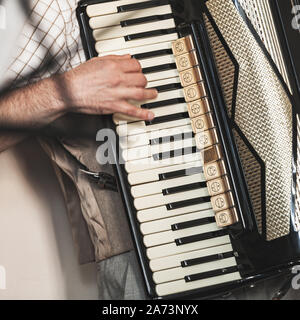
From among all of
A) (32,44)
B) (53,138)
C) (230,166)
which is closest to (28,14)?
(32,44)

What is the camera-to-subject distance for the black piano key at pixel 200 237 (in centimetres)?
104

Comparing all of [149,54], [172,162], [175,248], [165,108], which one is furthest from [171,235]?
[149,54]

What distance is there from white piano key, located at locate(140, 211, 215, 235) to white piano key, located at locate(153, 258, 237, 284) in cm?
8

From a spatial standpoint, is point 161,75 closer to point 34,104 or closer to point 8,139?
point 34,104

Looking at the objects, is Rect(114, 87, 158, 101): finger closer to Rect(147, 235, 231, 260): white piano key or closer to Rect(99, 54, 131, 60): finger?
Rect(99, 54, 131, 60): finger

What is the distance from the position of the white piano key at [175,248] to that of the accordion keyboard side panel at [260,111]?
10 cm

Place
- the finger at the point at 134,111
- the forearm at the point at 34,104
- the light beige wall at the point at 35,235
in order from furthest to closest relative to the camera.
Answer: the light beige wall at the point at 35,235 < the forearm at the point at 34,104 < the finger at the point at 134,111

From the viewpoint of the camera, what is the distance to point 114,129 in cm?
104

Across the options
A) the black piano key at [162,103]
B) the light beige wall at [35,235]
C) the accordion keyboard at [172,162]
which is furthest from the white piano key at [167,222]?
the light beige wall at [35,235]

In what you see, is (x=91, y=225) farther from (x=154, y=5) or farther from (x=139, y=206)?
(x=154, y=5)

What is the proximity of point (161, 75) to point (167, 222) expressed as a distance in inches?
10.9

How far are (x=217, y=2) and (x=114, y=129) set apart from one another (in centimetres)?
A: 31

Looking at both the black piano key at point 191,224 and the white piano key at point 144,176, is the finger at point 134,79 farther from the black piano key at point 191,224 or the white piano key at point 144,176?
the black piano key at point 191,224

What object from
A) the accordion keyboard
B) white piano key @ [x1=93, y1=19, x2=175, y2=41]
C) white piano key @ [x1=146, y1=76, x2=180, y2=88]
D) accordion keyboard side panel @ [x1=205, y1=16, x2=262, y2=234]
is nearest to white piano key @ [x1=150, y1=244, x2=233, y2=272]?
the accordion keyboard
